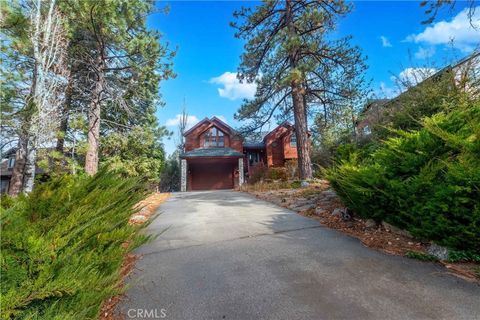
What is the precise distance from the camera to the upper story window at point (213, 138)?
2122 cm

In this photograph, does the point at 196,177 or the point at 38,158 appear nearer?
the point at 38,158

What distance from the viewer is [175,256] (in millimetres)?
3594

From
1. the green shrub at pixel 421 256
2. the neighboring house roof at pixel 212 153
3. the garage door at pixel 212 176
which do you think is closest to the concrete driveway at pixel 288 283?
the green shrub at pixel 421 256

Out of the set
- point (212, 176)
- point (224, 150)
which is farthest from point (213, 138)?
point (212, 176)

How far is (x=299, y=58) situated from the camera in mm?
11000

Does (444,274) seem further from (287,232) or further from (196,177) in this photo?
(196,177)

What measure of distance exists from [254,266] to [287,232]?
1614 millimetres

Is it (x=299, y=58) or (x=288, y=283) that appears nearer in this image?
(x=288, y=283)

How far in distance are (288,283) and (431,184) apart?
234 cm

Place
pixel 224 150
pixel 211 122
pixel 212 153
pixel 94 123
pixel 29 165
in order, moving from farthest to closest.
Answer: pixel 211 122 → pixel 224 150 → pixel 212 153 → pixel 94 123 → pixel 29 165

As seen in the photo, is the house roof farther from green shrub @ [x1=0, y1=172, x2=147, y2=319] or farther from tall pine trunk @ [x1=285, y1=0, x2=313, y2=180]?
green shrub @ [x1=0, y1=172, x2=147, y2=319]

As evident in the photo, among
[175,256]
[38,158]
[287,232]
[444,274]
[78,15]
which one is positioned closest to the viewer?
[444,274]

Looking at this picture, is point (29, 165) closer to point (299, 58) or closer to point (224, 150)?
point (299, 58)

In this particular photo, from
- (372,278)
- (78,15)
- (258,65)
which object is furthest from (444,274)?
(78,15)
